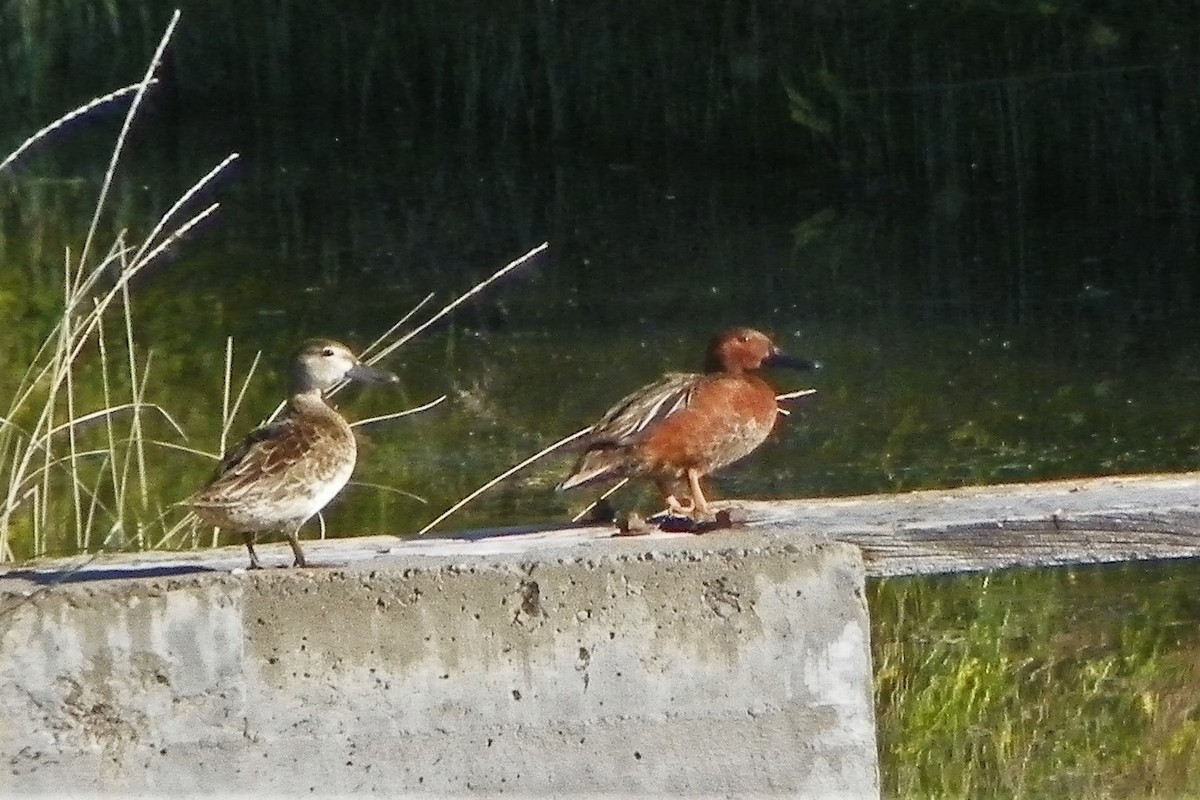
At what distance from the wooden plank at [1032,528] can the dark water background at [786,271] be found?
1.45m

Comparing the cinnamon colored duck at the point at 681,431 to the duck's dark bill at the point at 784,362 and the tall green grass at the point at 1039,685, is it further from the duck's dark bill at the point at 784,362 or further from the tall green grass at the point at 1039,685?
the tall green grass at the point at 1039,685

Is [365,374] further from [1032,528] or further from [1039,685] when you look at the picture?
[1039,685]

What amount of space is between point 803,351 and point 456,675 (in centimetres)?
836

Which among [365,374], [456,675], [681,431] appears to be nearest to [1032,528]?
[456,675]

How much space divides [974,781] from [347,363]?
192cm

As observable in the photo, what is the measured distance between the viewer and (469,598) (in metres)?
4.30

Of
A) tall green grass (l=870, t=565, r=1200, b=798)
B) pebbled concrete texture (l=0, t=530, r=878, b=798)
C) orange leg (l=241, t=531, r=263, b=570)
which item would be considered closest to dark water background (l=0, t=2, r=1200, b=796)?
tall green grass (l=870, t=565, r=1200, b=798)

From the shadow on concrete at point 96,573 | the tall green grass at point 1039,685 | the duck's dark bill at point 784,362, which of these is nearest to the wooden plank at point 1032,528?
the shadow on concrete at point 96,573

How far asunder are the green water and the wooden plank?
55.7 inches

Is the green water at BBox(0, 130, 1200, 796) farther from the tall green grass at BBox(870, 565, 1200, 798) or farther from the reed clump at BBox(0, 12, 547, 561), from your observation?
the reed clump at BBox(0, 12, 547, 561)

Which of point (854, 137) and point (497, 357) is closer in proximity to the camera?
point (497, 357)

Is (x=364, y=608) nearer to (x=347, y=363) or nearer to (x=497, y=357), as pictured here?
(x=347, y=363)

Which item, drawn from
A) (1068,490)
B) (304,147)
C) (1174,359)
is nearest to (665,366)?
(1174,359)

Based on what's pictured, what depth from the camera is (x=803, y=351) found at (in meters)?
→ 12.5
